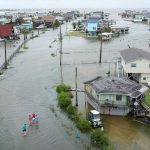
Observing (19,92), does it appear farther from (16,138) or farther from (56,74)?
(16,138)

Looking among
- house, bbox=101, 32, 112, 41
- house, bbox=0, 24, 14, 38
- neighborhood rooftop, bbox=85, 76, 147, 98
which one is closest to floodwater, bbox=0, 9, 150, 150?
neighborhood rooftop, bbox=85, 76, 147, 98

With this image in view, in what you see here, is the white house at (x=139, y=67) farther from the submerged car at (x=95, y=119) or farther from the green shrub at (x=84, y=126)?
the green shrub at (x=84, y=126)

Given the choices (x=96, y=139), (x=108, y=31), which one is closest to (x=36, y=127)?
(x=96, y=139)

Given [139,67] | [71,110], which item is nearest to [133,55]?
[139,67]

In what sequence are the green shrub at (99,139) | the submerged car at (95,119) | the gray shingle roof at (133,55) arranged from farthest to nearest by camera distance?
the gray shingle roof at (133,55)
the submerged car at (95,119)
the green shrub at (99,139)

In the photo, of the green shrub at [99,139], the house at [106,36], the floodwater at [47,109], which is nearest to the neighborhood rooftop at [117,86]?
the floodwater at [47,109]
